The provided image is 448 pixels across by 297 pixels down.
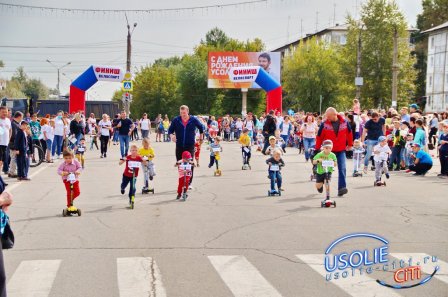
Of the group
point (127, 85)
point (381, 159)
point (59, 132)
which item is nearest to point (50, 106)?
point (127, 85)

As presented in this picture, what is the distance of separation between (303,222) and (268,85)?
32.6 m

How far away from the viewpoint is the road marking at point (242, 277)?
282 inches

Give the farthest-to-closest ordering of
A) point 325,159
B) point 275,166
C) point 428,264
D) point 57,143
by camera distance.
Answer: point 57,143 < point 275,166 < point 325,159 < point 428,264

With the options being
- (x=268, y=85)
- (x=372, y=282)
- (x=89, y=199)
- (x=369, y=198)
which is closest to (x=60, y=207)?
(x=89, y=199)

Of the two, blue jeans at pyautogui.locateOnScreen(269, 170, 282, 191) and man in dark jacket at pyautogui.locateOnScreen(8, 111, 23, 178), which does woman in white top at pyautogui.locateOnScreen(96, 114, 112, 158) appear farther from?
blue jeans at pyautogui.locateOnScreen(269, 170, 282, 191)

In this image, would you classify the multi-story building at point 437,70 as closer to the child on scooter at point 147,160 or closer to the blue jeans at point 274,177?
the blue jeans at point 274,177

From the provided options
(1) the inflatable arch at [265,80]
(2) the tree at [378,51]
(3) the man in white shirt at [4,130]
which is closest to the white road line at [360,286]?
(3) the man in white shirt at [4,130]

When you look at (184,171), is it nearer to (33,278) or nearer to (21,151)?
(21,151)

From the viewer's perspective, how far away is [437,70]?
98.2m

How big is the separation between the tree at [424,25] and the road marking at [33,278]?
97112 mm

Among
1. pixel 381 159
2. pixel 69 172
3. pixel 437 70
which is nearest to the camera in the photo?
pixel 69 172

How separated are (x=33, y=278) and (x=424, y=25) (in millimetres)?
106733

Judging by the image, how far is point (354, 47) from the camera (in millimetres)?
79312

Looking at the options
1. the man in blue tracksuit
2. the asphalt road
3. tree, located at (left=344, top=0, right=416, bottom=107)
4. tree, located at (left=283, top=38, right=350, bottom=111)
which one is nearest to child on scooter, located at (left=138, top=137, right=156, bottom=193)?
the asphalt road
